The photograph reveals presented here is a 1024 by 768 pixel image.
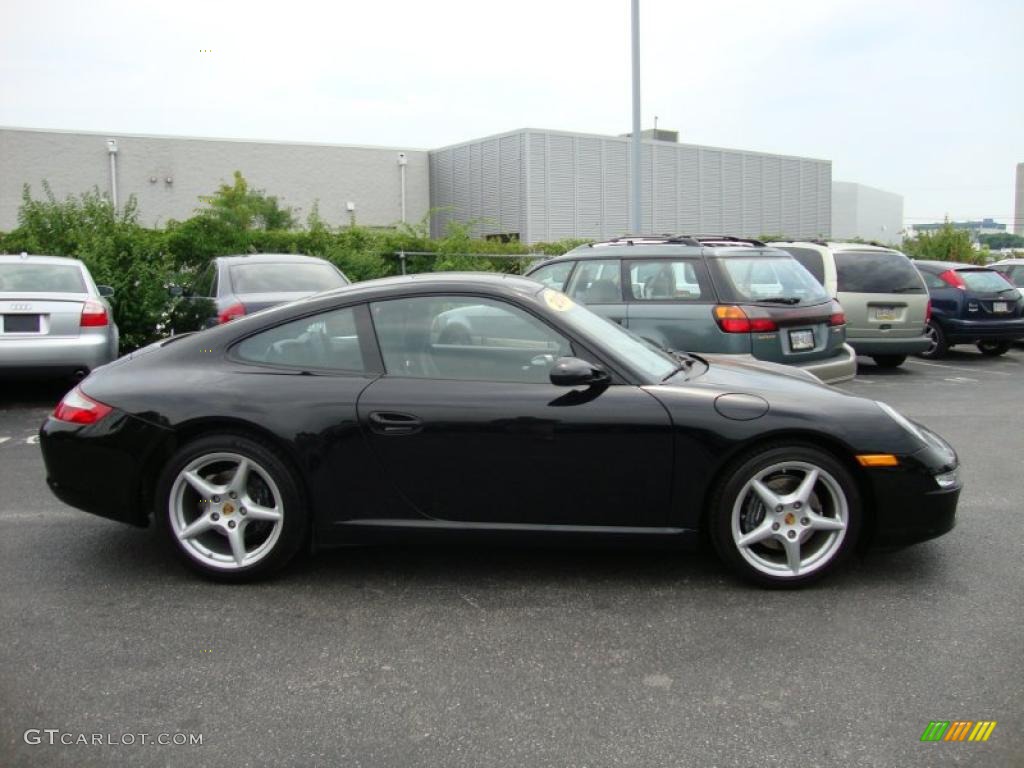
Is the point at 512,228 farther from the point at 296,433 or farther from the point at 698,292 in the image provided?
the point at 296,433

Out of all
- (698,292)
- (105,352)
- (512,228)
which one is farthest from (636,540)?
(512,228)

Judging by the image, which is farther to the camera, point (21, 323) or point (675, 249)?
point (21, 323)

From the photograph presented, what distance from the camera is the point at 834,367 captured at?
8117 millimetres

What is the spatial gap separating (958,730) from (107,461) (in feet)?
11.5

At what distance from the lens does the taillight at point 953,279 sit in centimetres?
1402

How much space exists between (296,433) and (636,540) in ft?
5.01

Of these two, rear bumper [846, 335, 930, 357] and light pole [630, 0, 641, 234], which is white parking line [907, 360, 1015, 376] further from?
light pole [630, 0, 641, 234]

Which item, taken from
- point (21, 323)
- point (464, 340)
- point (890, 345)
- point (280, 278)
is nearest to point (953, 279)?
point (890, 345)

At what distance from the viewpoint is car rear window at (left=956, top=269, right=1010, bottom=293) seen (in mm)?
14016

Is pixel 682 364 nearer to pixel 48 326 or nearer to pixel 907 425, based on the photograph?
pixel 907 425

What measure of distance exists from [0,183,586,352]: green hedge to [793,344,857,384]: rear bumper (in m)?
6.89

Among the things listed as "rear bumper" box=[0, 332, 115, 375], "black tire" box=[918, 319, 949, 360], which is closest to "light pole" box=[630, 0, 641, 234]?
"black tire" box=[918, 319, 949, 360]

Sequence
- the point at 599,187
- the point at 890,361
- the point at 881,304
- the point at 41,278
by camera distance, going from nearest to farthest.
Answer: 1. the point at 41,278
2. the point at 881,304
3. the point at 890,361
4. the point at 599,187

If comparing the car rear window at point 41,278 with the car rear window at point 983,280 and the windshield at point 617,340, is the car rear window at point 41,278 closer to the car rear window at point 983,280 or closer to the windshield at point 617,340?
the windshield at point 617,340
